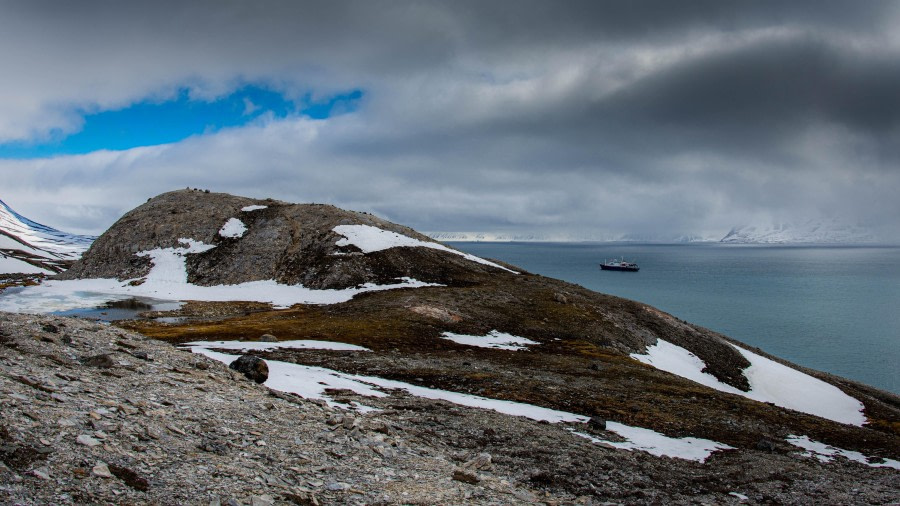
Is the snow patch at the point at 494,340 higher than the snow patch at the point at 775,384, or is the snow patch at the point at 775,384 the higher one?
the snow patch at the point at 494,340

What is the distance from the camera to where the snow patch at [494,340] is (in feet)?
181

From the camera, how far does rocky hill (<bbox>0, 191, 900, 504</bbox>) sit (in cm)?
2109

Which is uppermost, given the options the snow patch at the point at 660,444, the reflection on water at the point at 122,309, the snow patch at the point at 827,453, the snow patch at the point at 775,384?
the reflection on water at the point at 122,309

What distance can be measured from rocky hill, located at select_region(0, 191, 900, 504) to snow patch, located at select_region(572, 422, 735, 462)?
0.57 ft

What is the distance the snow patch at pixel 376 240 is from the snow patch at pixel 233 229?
69.7 feet

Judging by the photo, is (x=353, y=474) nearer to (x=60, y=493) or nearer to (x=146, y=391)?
(x=60, y=493)

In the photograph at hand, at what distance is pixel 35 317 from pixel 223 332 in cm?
2768

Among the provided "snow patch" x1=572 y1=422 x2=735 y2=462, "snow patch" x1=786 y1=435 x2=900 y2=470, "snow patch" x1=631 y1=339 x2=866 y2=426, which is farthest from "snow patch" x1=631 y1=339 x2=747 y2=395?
"snow patch" x1=572 y1=422 x2=735 y2=462

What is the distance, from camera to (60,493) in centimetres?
1057

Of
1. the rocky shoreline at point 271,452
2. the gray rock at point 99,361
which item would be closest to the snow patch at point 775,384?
the rocky shoreline at point 271,452

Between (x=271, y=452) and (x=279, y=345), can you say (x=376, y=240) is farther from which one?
(x=271, y=452)

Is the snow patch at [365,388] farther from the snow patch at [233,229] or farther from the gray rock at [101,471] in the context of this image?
the snow patch at [233,229]

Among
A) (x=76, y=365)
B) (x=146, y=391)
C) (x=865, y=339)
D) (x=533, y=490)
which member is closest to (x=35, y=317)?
(x=76, y=365)

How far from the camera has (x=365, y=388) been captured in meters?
29.5
